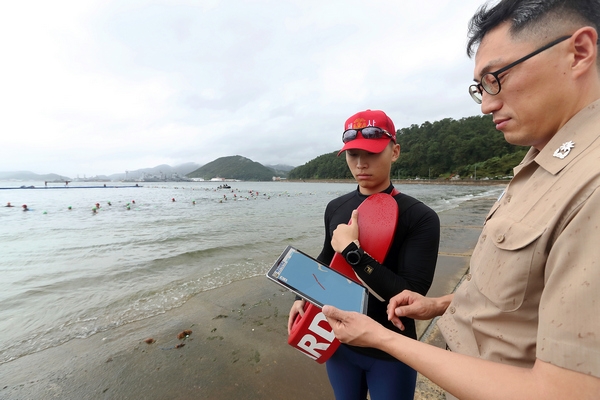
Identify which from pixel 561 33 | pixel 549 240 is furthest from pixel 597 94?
pixel 549 240

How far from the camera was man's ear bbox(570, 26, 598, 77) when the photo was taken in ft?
2.60

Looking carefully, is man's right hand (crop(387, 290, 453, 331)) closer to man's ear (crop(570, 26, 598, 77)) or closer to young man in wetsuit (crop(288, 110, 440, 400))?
young man in wetsuit (crop(288, 110, 440, 400))

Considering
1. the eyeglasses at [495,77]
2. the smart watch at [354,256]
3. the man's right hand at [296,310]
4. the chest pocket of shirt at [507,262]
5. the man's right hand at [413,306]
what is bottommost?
the man's right hand at [296,310]

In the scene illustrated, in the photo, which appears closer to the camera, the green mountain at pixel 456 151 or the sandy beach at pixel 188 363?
the sandy beach at pixel 188 363

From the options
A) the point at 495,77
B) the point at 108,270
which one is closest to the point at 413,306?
the point at 495,77

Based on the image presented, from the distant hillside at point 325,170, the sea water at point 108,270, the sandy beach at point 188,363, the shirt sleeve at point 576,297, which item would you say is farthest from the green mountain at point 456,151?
the shirt sleeve at point 576,297

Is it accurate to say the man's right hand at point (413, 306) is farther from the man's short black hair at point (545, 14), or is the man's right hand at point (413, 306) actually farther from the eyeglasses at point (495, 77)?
the man's short black hair at point (545, 14)

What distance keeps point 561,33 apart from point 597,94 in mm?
232

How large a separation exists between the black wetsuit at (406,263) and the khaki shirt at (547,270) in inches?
20.0

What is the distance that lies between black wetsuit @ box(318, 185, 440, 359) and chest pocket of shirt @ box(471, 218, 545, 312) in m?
0.64

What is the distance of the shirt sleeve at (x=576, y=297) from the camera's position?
546 mm

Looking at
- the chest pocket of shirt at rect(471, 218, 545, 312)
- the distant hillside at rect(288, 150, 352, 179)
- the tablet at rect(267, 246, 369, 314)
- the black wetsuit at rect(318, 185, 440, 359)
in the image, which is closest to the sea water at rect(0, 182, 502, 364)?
the tablet at rect(267, 246, 369, 314)

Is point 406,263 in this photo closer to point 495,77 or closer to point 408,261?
point 408,261

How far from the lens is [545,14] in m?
0.87
